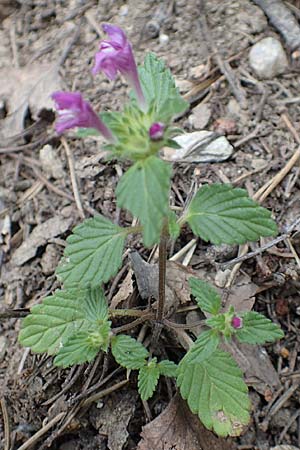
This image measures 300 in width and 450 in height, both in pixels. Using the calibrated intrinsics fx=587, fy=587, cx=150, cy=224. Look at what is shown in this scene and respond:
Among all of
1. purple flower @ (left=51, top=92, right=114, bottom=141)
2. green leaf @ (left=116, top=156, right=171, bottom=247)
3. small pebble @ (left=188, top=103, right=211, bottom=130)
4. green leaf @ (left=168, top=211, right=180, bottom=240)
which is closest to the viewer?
green leaf @ (left=116, top=156, right=171, bottom=247)

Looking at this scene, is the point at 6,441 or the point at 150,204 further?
the point at 6,441

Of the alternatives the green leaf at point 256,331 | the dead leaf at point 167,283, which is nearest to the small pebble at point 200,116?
the dead leaf at point 167,283

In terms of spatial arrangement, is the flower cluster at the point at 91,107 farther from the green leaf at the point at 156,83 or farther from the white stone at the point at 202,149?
the white stone at the point at 202,149

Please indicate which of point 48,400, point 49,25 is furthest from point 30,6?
point 48,400

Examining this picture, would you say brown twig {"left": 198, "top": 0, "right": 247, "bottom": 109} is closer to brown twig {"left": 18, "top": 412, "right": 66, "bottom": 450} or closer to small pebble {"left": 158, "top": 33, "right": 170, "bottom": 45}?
small pebble {"left": 158, "top": 33, "right": 170, "bottom": 45}

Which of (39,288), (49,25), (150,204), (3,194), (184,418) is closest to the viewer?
(150,204)

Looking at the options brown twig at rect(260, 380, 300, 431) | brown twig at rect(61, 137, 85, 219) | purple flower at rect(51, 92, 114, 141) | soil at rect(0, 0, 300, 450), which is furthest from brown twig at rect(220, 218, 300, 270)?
purple flower at rect(51, 92, 114, 141)

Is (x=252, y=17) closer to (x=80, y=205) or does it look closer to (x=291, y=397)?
(x=80, y=205)
